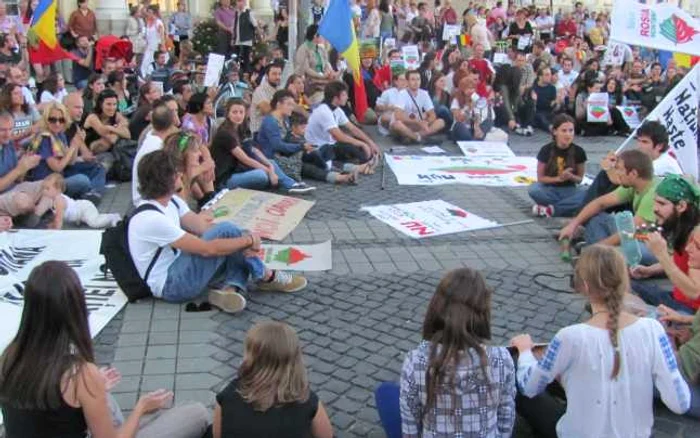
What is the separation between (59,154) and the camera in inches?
318

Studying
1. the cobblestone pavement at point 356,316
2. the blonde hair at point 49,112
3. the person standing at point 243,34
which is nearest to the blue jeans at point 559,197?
the cobblestone pavement at point 356,316

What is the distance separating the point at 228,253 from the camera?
548 centimetres

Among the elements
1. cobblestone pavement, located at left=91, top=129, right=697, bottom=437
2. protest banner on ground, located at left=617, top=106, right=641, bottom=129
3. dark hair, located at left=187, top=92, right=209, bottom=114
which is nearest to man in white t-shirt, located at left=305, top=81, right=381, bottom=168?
dark hair, located at left=187, top=92, right=209, bottom=114

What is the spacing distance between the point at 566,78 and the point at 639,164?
9.20 metres

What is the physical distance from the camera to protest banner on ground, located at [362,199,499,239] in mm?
7703

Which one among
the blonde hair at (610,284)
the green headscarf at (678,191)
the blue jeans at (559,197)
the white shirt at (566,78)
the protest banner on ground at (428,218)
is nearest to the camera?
the blonde hair at (610,284)

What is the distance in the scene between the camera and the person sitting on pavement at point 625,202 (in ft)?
20.5

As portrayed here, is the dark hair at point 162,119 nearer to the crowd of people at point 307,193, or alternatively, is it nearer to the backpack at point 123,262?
the crowd of people at point 307,193

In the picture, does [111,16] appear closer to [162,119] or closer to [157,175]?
[162,119]

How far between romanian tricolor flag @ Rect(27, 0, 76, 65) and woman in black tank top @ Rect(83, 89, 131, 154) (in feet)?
7.81

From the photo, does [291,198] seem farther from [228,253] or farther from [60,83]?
[60,83]

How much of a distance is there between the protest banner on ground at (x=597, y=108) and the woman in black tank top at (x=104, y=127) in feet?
24.9

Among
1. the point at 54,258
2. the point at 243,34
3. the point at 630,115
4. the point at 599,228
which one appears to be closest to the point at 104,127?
the point at 54,258

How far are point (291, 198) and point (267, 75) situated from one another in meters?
3.49
